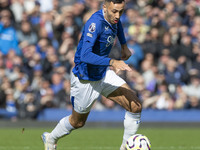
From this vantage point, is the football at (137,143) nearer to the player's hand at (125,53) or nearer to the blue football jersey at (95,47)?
the blue football jersey at (95,47)

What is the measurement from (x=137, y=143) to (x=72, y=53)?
848 centimetres

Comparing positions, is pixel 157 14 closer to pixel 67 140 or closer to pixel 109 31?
pixel 67 140

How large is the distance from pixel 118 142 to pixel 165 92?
167 inches

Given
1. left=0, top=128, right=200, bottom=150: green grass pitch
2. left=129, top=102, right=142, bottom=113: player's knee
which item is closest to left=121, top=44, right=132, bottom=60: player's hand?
left=129, top=102, right=142, bottom=113: player's knee

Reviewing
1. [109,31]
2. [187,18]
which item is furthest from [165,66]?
[109,31]

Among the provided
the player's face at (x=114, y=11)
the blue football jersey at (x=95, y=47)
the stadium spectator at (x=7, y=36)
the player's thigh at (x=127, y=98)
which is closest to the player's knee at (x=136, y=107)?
the player's thigh at (x=127, y=98)

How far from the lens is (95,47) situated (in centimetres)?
766

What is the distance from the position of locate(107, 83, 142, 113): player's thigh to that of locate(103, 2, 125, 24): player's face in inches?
40.2

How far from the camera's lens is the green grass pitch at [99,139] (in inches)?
404

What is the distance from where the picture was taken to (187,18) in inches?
675

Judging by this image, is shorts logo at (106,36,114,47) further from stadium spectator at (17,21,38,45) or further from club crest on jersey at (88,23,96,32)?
stadium spectator at (17,21,38,45)

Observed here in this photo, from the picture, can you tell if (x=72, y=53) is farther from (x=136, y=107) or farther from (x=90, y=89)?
(x=136, y=107)

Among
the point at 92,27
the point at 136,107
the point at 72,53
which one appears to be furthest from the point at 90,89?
the point at 72,53

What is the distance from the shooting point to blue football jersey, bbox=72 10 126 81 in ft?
23.6
